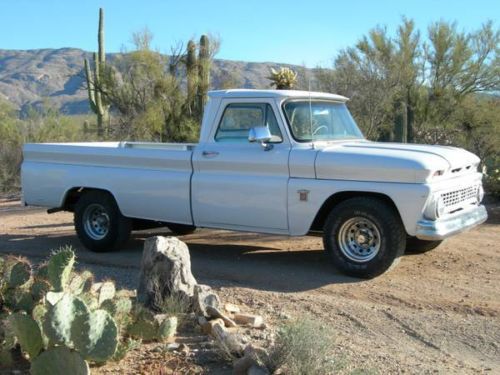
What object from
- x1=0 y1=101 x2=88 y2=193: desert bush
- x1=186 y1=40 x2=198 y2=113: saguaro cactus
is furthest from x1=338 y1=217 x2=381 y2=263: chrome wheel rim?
x1=186 y1=40 x2=198 y2=113: saguaro cactus

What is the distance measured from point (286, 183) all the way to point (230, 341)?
Result: 309cm

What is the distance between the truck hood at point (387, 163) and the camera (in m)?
7.20

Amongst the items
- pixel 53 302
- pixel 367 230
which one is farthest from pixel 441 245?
pixel 53 302

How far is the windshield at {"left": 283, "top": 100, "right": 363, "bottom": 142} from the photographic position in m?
8.15

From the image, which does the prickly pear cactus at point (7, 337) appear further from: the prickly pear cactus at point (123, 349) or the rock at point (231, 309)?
the rock at point (231, 309)

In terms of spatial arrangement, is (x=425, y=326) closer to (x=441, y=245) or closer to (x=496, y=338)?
(x=496, y=338)

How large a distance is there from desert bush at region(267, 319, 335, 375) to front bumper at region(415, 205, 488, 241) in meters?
2.75

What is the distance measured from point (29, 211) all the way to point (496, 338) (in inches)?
428

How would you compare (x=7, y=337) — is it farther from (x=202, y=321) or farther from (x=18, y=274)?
(x=202, y=321)

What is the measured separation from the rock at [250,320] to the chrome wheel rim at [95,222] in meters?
3.96

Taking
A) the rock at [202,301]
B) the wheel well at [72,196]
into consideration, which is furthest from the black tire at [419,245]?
the wheel well at [72,196]

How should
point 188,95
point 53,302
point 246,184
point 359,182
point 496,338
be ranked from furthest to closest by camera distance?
point 188,95 → point 246,184 → point 359,182 → point 496,338 → point 53,302

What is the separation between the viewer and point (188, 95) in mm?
22562

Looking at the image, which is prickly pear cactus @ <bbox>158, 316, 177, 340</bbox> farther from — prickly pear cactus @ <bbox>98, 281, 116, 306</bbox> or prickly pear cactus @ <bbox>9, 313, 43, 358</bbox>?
prickly pear cactus @ <bbox>9, 313, 43, 358</bbox>
